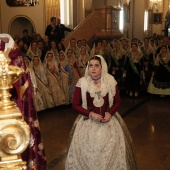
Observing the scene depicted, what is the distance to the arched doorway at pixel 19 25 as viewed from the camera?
14.2m

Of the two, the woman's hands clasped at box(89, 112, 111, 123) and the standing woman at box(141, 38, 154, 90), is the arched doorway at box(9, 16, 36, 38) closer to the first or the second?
the standing woman at box(141, 38, 154, 90)

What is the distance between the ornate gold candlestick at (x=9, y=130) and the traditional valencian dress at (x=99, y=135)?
7.80 feet

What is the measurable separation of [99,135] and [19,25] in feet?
40.2

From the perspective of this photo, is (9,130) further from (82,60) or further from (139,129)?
(82,60)

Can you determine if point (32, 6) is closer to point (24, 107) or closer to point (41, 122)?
point (41, 122)

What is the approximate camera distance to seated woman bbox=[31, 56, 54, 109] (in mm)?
7195

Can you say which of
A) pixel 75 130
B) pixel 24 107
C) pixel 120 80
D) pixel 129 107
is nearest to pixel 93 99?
pixel 75 130

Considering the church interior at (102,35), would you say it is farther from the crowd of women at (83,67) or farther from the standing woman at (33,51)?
the standing woman at (33,51)

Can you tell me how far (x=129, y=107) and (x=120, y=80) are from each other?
6.08 ft

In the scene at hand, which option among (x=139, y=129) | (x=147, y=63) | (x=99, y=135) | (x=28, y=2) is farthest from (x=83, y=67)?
(x=28, y=2)

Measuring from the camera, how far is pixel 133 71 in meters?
8.91

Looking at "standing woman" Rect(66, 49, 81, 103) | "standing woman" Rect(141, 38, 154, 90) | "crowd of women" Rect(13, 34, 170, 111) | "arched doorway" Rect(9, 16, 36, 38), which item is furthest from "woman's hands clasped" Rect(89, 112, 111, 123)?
"arched doorway" Rect(9, 16, 36, 38)

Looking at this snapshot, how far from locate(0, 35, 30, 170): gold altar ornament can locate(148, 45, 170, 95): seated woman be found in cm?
806

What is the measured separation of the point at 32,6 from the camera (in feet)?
45.8
